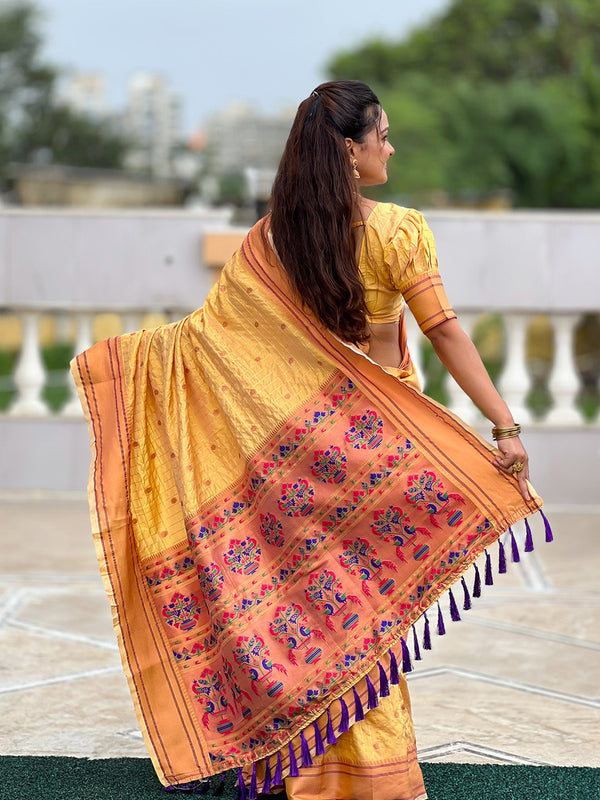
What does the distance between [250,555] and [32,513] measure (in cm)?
337

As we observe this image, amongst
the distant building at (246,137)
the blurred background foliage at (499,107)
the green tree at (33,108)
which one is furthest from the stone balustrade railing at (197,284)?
the distant building at (246,137)

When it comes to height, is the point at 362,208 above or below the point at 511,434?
above

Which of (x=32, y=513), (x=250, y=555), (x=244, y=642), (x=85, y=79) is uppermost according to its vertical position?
(x=85, y=79)

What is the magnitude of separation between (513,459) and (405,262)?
1.64 ft

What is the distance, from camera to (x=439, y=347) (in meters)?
2.65

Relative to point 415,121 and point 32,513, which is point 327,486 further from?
point 415,121

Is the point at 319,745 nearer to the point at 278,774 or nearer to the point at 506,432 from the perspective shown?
the point at 278,774

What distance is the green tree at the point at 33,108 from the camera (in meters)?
42.8

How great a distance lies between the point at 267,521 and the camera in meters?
2.72

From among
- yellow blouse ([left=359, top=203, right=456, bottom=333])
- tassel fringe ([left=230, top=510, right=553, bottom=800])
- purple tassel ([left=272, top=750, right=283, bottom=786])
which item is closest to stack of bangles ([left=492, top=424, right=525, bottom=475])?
tassel fringe ([left=230, top=510, right=553, bottom=800])

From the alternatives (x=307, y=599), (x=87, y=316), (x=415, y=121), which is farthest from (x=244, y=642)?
(x=415, y=121)

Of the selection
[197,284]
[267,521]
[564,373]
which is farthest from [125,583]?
[564,373]

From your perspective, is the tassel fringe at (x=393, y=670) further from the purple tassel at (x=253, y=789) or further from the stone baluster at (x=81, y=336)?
the stone baluster at (x=81, y=336)

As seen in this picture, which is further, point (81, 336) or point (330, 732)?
point (81, 336)
